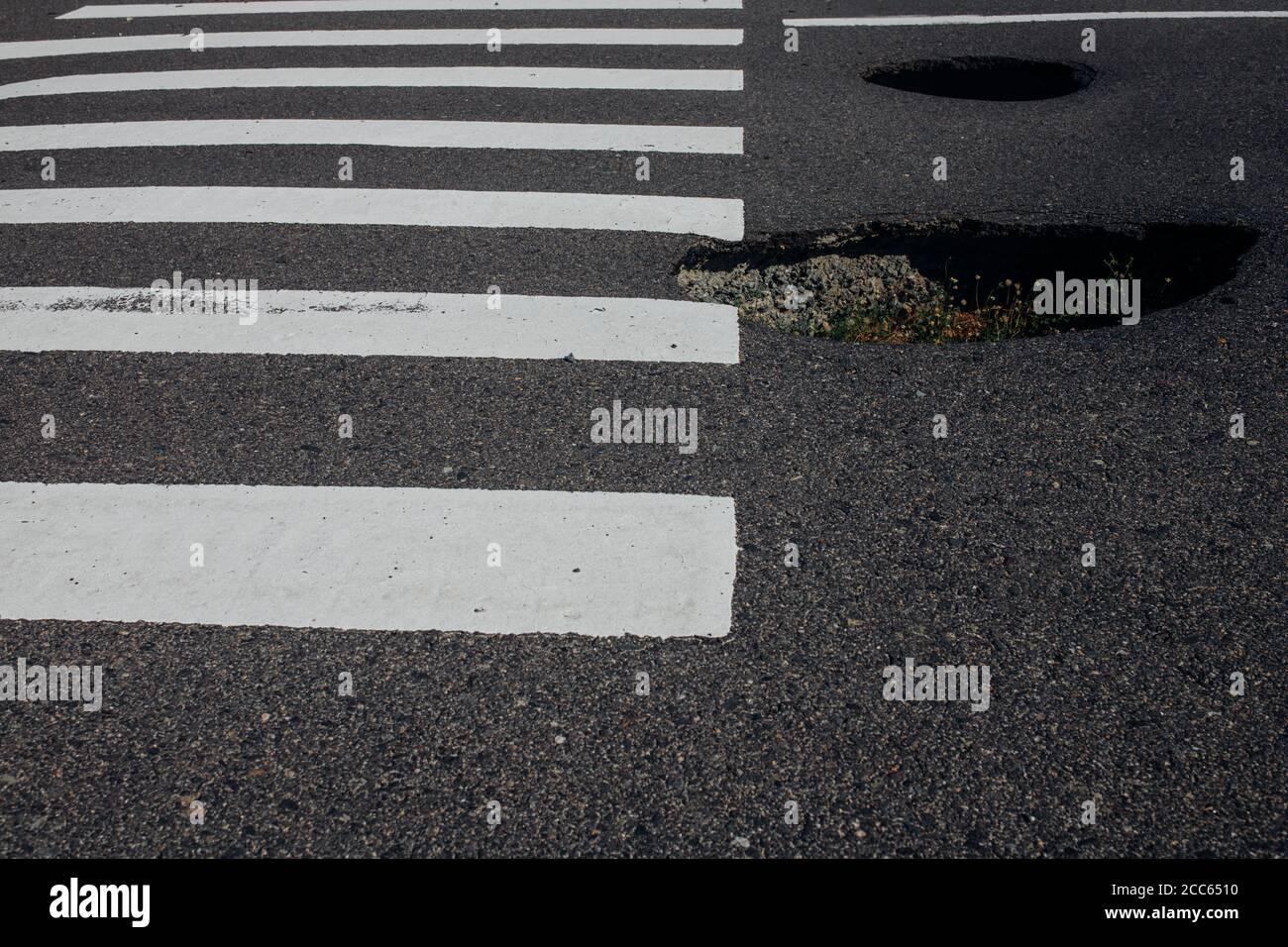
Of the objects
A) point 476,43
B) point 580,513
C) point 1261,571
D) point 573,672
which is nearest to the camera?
point 573,672

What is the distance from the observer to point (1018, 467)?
394cm

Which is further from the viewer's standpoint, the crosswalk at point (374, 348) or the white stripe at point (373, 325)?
the white stripe at point (373, 325)

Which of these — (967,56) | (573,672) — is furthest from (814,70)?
(573,672)

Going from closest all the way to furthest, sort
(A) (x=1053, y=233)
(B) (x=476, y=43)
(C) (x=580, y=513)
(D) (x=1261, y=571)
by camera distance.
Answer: (D) (x=1261, y=571), (C) (x=580, y=513), (A) (x=1053, y=233), (B) (x=476, y=43)

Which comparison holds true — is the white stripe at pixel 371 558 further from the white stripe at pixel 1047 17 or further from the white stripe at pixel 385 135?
the white stripe at pixel 1047 17

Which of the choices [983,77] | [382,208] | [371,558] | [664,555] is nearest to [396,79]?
[382,208]

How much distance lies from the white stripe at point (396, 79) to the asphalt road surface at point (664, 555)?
1867mm

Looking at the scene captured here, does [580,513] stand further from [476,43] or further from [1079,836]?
[476,43]

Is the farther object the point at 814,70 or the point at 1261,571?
the point at 814,70

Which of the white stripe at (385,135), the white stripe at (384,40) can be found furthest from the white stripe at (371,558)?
the white stripe at (384,40)

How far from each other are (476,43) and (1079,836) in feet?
26.7

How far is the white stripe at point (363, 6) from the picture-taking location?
9781mm

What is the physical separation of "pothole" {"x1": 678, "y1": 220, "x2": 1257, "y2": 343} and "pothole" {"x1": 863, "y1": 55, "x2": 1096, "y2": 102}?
2.72m

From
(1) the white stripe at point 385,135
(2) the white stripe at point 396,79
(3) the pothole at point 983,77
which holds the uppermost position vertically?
(2) the white stripe at point 396,79
